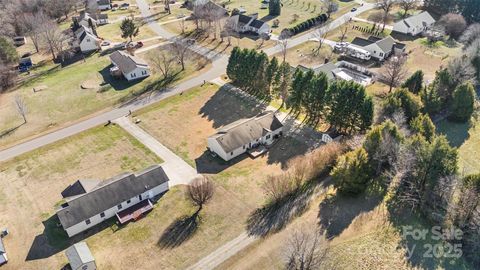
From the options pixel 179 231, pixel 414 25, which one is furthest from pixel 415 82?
pixel 179 231

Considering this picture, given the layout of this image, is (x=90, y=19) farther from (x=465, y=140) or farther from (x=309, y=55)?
(x=465, y=140)

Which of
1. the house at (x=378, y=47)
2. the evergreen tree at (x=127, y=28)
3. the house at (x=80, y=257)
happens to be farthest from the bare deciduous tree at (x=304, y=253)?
the evergreen tree at (x=127, y=28)

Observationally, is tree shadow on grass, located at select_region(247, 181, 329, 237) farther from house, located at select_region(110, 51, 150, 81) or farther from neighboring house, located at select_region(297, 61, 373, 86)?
house, located at select_region(110, 51, 150, 81)

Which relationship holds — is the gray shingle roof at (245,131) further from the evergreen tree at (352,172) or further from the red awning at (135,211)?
the evergreen tree at (352,172)

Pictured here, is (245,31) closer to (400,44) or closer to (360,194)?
(400,44)

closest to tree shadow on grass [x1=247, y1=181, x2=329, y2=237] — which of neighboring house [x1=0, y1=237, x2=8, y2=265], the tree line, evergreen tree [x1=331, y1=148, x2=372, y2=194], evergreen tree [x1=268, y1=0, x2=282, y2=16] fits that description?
evergreen tree [x1=331, y1=148, x2=372, y2=194]

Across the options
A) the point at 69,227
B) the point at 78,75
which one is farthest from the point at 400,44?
the point at 69,227
